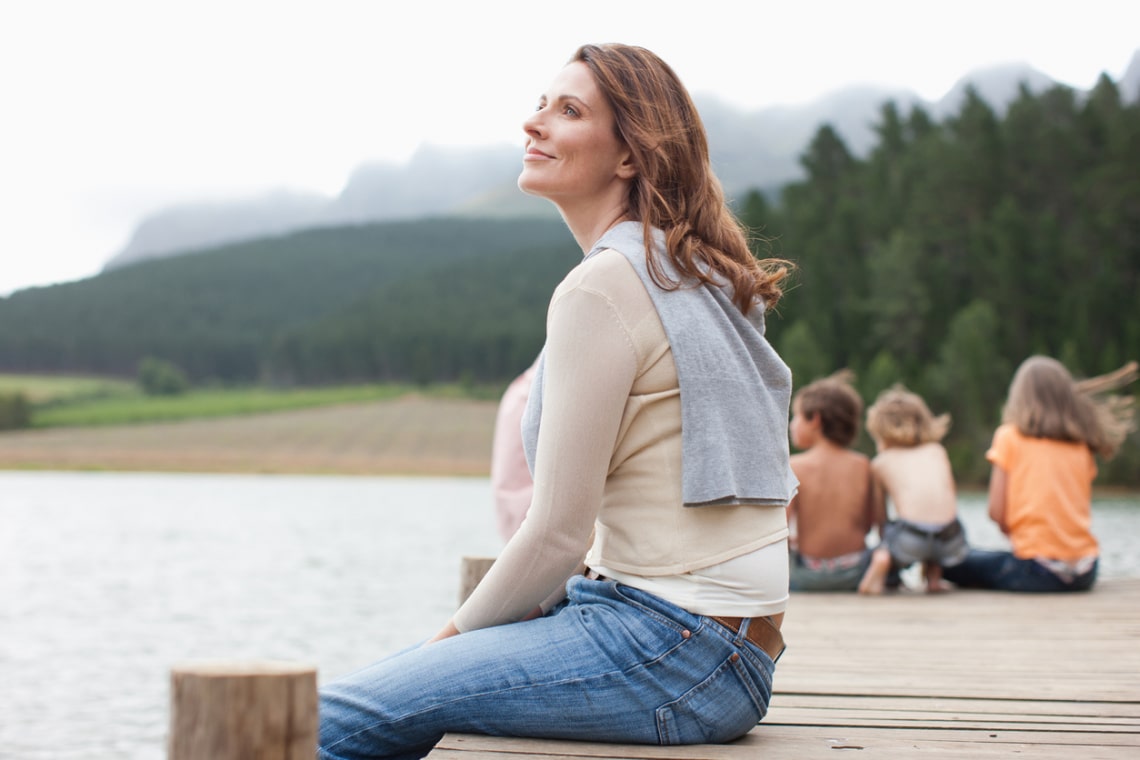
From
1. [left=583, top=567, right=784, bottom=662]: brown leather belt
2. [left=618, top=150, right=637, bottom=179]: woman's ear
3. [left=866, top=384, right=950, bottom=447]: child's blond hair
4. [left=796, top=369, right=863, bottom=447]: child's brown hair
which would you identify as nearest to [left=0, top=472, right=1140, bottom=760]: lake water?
[left=583, top=567, right=784, bottom=662]: brown leather belt

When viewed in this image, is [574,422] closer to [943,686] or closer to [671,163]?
[671,163]

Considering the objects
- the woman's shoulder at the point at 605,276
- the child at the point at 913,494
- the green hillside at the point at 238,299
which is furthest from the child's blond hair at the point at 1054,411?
the green hillside at the point at 238,299

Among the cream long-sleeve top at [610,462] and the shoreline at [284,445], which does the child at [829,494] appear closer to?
the cream long-sleeve top at [610,462]

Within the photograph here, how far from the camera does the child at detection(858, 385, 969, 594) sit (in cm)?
645

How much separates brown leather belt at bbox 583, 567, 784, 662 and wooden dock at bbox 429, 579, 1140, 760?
0.21 meters

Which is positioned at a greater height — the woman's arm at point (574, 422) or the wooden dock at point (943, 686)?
the woman's arm at point (574, 422)

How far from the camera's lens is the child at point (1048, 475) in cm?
625

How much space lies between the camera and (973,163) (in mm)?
61500

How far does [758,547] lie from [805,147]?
74.8 meters

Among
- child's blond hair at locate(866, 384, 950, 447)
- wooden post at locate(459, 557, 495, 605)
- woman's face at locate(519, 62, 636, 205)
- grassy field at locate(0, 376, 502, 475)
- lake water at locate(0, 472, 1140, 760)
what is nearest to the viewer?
woman's face at locate(519, 62, 636, 205)

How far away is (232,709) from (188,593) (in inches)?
620

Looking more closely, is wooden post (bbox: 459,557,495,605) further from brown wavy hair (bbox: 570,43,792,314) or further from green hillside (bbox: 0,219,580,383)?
green hillside (bbox: 0,219,580,383)

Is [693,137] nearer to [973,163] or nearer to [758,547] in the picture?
[758,547]

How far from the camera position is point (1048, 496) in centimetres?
621
